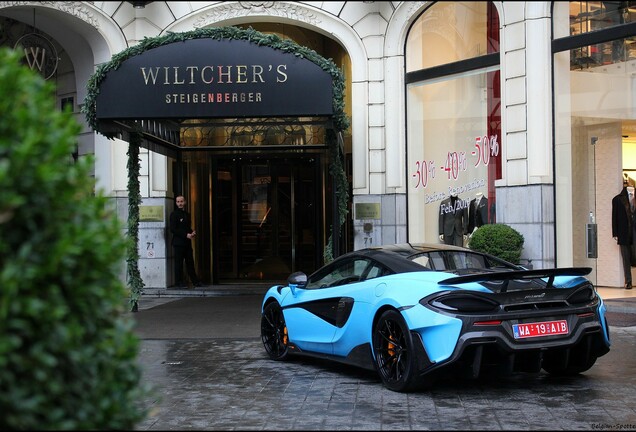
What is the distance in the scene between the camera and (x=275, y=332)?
9781 millimetres

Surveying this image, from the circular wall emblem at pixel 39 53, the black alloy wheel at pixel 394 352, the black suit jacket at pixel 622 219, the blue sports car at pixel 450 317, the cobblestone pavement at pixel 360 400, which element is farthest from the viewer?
the circular wall emblem at pixel 39 53

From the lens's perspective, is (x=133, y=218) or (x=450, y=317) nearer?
(x=450, y=317)

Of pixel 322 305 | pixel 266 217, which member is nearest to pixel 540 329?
pixel 322 305

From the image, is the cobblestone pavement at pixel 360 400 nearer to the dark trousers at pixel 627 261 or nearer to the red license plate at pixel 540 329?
the red license plate at pixel 540 329

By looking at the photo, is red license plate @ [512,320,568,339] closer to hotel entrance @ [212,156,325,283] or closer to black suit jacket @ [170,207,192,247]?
black suit jacket @ [170,207,192,247]

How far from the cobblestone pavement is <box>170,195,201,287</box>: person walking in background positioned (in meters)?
8.91

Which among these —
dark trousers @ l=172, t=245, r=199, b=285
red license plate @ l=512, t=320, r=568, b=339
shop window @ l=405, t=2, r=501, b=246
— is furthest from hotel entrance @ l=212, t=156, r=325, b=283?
red license plate @ l=512, t=320, r=568, b=339

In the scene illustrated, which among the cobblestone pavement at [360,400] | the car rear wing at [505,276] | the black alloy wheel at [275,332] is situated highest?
the car rear wing at [505,276]

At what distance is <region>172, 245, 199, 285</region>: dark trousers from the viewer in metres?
18.8

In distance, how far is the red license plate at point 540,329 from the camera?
715cm

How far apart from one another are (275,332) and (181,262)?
9.91 m

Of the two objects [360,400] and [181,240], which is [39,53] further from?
[360,400]

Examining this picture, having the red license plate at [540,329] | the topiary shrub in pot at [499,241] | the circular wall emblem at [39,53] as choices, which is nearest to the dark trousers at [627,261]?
the topiary shrub in pot at [499,241]

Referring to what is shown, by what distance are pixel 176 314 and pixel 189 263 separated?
436cm
